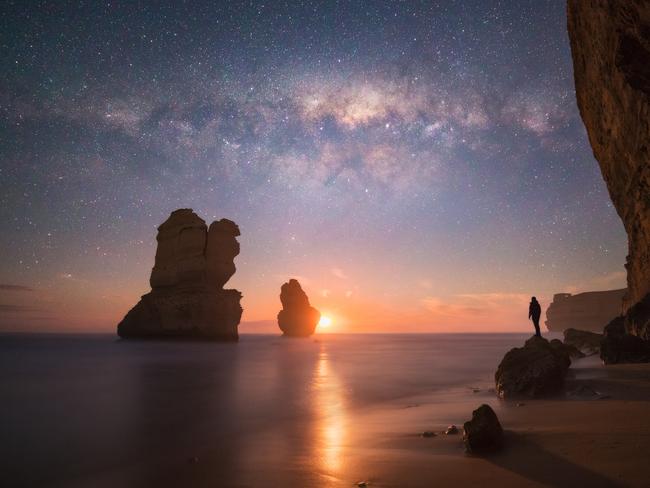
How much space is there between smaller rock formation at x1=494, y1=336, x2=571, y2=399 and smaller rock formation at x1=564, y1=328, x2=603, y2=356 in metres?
16.8

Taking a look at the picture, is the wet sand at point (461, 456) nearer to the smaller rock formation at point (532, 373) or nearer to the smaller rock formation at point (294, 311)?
the smaller rock formation at point (532, 373)

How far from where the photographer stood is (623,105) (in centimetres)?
→ 1359

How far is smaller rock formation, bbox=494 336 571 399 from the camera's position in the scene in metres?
9.74

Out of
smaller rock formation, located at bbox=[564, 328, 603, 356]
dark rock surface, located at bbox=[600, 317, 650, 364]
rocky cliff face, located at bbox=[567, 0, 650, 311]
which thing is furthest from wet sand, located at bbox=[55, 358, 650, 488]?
smaller rock formation, located at bbox=[564, 328, 603, 356]

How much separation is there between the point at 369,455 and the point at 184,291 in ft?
205

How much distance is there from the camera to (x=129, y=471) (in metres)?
6.53

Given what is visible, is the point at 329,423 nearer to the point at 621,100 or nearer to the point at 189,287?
the point at 621,100

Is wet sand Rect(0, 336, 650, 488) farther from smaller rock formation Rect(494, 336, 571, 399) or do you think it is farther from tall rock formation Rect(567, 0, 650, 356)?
tall rock formation Rect(567, 0, 650, 356)

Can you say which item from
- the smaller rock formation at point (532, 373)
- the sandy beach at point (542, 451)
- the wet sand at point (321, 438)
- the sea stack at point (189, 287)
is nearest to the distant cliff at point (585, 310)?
the sea stack at point (189, 287)

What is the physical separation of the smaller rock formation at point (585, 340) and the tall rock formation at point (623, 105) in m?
5.41

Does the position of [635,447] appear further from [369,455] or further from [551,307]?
[551,307]

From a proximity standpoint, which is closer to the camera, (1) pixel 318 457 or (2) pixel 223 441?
(1) pixel 318 457

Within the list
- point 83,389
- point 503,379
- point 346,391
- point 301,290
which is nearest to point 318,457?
point 503,379

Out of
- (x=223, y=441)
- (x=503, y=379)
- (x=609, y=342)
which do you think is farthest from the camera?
(x=609, y=342)
